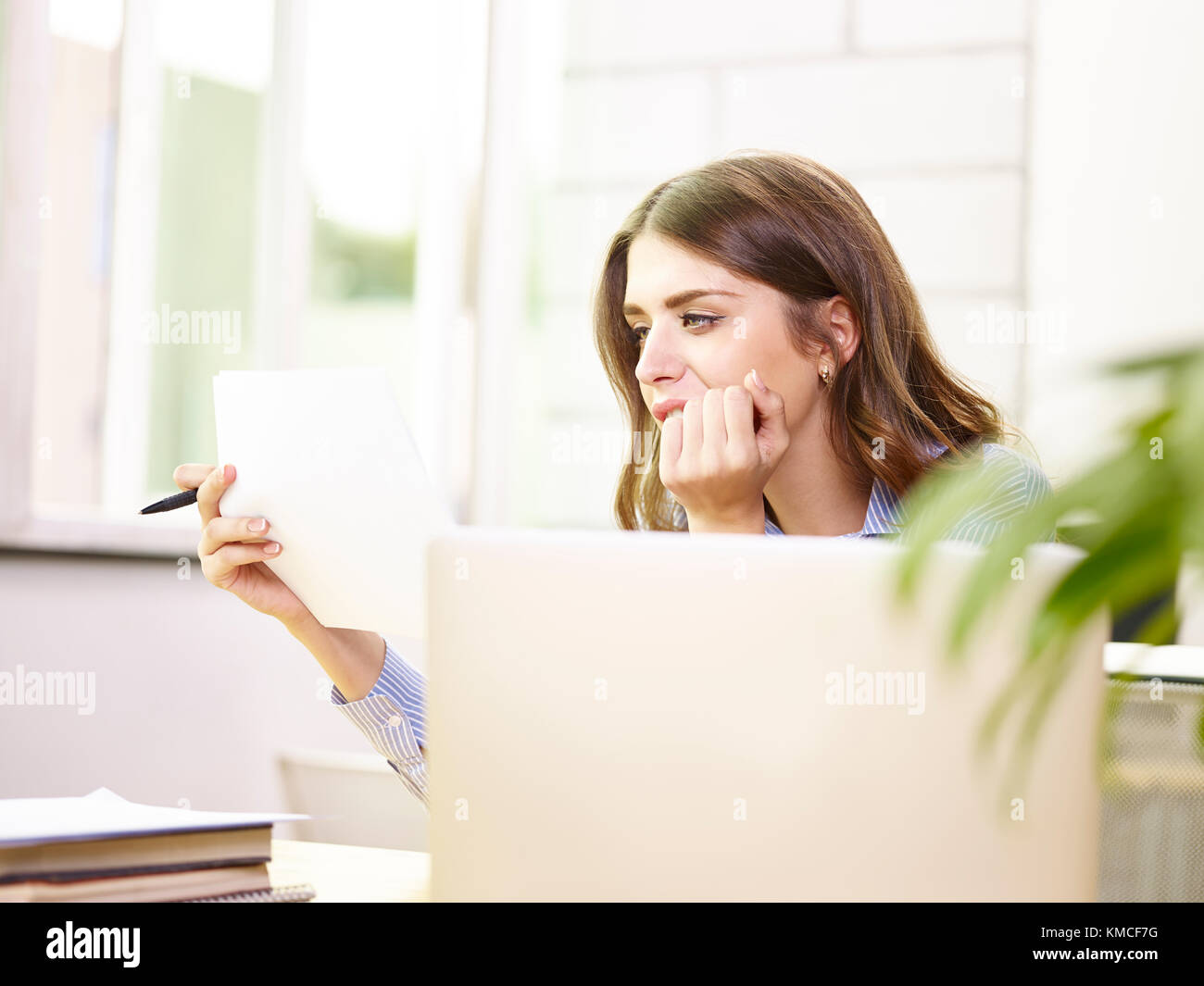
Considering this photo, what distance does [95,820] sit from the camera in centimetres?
79

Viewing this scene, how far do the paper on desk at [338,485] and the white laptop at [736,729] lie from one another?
0.33 m

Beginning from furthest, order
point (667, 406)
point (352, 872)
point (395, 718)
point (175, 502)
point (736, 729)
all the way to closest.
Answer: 1. point (667, 406)
2. point (395, 718)
3. point (175, 502)
4. point (352, 872)
5. point (736, 729)

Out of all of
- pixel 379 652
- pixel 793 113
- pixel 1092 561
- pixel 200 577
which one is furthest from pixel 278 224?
pixel 1092 561

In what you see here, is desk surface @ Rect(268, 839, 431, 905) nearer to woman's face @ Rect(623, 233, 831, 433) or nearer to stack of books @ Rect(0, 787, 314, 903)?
stack of books @ Rect(0, 787, 314, 903)

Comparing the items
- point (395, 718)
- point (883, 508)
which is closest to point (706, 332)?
point (883, 508)

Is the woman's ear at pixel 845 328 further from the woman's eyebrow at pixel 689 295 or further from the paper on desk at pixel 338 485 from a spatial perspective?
the paper on desk at pixel 338 485

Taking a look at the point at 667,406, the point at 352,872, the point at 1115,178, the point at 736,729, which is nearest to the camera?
the point at 736,729

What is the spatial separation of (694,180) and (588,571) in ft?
3.95

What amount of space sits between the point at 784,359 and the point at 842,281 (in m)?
0.13

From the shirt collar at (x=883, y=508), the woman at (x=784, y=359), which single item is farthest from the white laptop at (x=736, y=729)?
the shirt collar at (x=883, y=508)

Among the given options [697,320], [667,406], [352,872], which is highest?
[697,320]

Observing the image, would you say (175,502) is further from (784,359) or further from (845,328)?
(845,328)

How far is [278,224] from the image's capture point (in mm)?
2697
